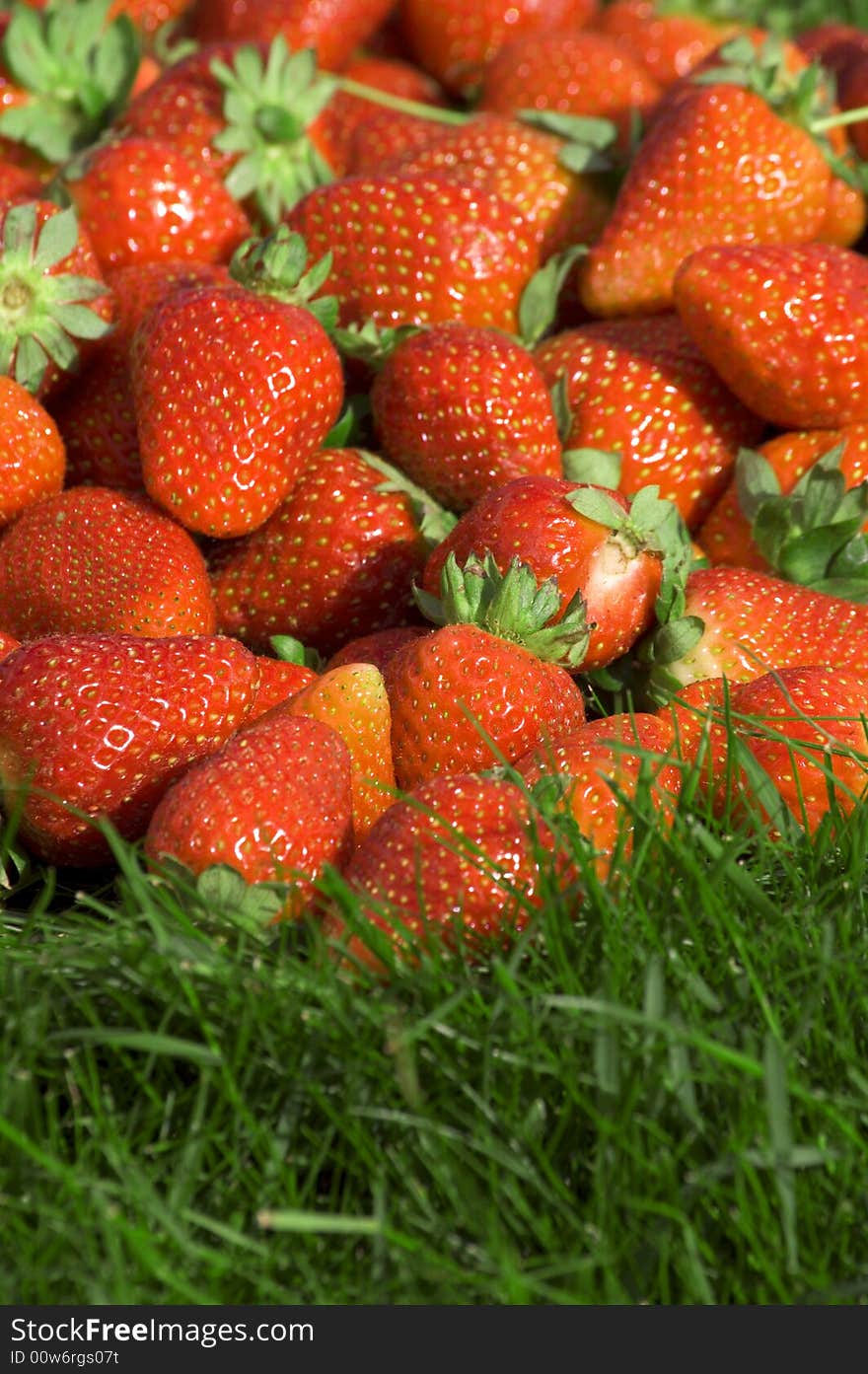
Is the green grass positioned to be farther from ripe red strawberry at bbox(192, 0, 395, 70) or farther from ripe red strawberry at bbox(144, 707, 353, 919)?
ripe red strawberry at bbox(192, 0, 395, 70)

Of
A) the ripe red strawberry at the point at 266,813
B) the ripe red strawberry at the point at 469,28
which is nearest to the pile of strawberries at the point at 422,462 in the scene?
the ripe red strawberry at the point at 266,813

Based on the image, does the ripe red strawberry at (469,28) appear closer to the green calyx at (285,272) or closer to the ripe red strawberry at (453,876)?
the green calyx at (285,272)

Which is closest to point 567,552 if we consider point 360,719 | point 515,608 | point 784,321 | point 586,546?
point 586,546

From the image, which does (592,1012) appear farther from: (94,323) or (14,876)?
(94,323)

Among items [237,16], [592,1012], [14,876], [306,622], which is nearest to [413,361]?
[306,622]

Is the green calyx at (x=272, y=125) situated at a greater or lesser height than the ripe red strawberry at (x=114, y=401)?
greater

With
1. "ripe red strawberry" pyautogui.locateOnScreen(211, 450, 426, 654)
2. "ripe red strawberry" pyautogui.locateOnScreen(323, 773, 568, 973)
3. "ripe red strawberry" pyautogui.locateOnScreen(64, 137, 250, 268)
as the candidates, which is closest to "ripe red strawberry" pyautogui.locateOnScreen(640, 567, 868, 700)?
"ripe red strawberry" pyautogui.locateOnScreen(211, 450, 426, 654)
